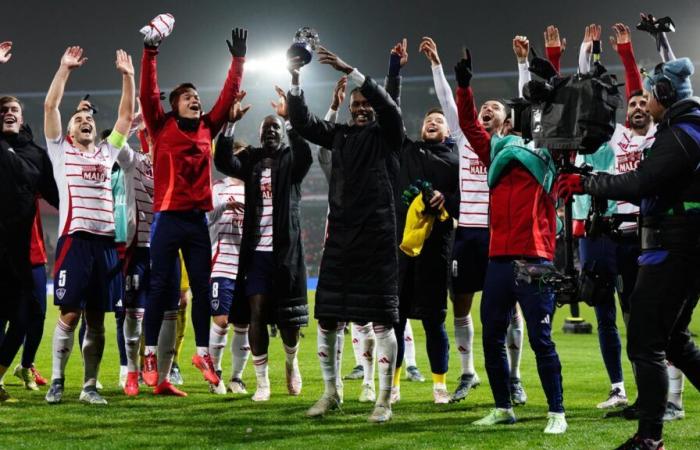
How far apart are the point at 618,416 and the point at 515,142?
1.93 metres

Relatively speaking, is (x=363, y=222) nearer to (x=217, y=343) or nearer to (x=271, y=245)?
(x=271, y=245)

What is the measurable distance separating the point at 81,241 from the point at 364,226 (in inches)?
87.6

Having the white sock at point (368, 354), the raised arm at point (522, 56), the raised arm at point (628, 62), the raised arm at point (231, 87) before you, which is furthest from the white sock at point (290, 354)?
the raised arm at point (628, 62)

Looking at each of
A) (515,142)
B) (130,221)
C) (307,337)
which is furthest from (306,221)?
(515,142)

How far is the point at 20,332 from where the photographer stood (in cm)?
723

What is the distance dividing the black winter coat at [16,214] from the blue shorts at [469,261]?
3.17 m

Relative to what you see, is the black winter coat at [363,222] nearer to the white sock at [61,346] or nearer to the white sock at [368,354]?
the white sock at [368,354]

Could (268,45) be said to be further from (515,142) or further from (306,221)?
(515,142)

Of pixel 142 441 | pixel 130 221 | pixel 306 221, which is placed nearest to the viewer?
pixel 142 441

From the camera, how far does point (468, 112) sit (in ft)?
19.4

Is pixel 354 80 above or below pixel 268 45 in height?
below

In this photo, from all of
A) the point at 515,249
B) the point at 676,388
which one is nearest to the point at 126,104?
the point at 515,249

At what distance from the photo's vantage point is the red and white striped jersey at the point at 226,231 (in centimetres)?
842

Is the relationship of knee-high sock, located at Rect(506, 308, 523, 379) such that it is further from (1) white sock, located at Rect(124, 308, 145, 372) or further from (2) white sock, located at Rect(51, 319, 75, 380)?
(2) white sock, located at Rect(51, 319, 75, 380)
